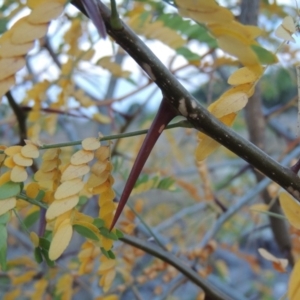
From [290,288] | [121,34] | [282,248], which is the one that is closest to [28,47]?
[121,34]

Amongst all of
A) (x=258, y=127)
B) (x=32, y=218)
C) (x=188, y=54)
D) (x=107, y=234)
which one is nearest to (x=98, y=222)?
(x=107, y=234)

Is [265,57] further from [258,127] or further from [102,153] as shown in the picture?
[258,127]

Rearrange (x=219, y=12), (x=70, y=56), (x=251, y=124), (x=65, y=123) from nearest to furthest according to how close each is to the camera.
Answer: (x=219, y=12), (x=70, y=56), (x=251, y=124), (x=65, y=123)

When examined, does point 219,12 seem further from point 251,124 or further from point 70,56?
point 251,124

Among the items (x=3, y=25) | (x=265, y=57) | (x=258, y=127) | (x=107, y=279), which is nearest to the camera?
(x=265, y=57)

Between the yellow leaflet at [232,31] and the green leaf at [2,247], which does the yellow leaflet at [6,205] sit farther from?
the yellow leaflet at [232,31]

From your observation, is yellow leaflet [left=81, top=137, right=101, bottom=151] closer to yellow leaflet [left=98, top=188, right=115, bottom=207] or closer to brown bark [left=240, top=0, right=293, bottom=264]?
yellow leaflet [left=98, top=188, right=115, bottom=207]

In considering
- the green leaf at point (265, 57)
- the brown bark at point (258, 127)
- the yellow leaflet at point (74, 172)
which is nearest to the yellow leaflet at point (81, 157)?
the yellow leaflet at point (74, 172)
